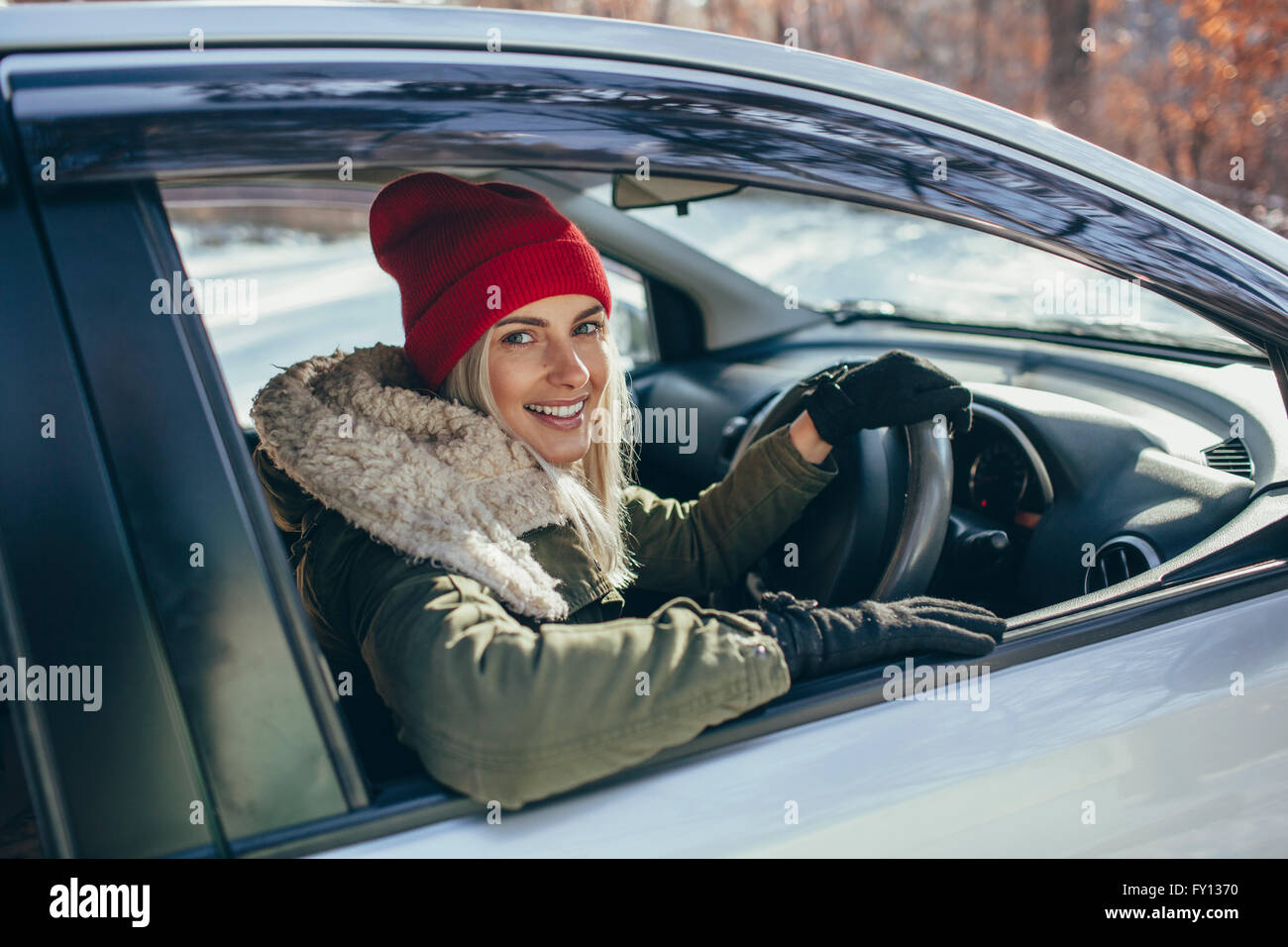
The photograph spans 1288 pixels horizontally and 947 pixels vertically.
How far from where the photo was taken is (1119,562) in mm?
1711

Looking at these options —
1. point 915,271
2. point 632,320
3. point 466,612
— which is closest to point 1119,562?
point 466,612

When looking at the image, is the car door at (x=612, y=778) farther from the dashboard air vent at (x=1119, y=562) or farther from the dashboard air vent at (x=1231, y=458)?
the dashboard air vent at (x=1231, y=458)

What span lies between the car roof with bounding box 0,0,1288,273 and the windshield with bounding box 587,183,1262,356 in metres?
0.13

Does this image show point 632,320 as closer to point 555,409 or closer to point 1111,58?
point 555,409

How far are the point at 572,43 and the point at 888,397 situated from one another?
91 centimetres

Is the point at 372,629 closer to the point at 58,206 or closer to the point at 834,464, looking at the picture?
the point at 58,206

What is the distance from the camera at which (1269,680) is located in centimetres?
131

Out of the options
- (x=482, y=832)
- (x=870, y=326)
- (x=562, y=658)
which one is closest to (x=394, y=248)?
(x=562, y=658)

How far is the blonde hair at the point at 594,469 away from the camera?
158 cm

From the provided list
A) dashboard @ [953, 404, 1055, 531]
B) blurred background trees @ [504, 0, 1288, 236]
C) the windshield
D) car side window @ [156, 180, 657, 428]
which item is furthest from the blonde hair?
blurred background trees @ [504, 0, 1288, 236]

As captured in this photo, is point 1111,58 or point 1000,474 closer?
point 1000,474

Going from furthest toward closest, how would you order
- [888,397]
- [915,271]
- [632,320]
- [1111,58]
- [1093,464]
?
1. [1111,58]
2. [915,271]
3. [632,320]
4. [1093,464]
5. [888,397]

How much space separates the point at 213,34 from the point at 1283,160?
9150mm

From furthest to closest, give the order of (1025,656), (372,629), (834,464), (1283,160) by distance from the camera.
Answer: (1283,160) < (834,464) < (1025,656) < (372,629)
